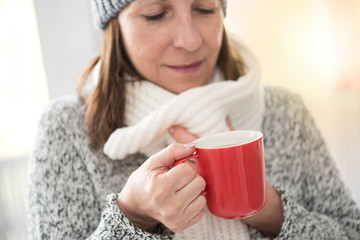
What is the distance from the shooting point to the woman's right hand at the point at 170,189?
1.80 ft

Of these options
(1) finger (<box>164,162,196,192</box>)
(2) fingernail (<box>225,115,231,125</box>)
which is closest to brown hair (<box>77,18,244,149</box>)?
(2) fingernail (<box>225,115,231,125</box>)

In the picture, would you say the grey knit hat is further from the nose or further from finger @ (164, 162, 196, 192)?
finger @ (164, 162, 196, 192)

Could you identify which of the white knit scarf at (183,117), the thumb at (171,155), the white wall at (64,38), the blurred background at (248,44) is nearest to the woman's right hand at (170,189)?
the thumb at (171,155)

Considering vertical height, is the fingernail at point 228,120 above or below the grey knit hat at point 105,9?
below

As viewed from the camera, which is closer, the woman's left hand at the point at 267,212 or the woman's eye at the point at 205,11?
the woman's left hand at the point at 267,212

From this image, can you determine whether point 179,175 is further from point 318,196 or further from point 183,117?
point 318,196

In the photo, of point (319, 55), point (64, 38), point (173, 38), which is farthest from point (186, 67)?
point (319, 55)

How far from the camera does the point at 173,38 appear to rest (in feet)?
2.73

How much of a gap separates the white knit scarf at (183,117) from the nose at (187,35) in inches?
4.2

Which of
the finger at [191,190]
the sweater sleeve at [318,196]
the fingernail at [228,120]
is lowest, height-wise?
the sweater sleeve at [318,196]

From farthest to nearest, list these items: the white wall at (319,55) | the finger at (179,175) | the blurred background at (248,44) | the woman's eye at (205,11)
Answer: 1. the white wall at (319,55)
2. the blurred background at (248,44)
3. the woman's eye at (205,11)
4. the finger at (179,175)

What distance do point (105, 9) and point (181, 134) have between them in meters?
0.37

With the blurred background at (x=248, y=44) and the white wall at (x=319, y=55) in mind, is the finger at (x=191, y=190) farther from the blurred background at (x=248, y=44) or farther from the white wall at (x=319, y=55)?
the white wall at (x=319, y=55)

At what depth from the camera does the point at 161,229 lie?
2.26 ft
